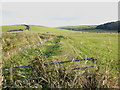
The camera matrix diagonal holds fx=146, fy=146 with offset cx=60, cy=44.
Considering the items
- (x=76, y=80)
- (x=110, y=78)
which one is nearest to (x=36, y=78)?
(x=76, y=80)

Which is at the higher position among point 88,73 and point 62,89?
point 88,73

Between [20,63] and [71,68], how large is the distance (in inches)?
186

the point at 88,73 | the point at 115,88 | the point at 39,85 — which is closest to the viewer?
the point at 115,88

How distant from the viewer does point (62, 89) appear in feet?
15.6

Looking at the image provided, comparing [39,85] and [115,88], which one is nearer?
[115,88]

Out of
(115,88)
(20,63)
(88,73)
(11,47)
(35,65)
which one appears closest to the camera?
(115,88)

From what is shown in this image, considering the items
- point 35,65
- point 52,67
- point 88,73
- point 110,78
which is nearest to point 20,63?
point 35,65

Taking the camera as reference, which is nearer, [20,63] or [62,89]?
[62,89]

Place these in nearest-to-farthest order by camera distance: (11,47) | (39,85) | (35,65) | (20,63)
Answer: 1. (39,85)
2. (35,65)
3. (20,63)
4. (11,47)

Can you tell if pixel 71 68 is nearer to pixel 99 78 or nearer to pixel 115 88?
pixel 99 78

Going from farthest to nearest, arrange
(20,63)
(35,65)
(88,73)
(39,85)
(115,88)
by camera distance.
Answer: (20,63), (35,65), (39,85), (88,73), (115,88)

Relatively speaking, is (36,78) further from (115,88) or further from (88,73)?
(115,88)

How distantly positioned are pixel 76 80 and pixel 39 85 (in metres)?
Answer: 1.48

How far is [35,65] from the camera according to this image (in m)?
5.85
